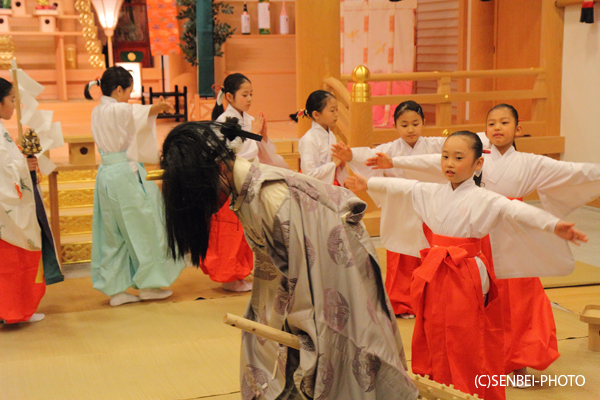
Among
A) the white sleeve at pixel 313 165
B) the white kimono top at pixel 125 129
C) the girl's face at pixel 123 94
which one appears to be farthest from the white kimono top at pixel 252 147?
the girl's face at pixel 123 94

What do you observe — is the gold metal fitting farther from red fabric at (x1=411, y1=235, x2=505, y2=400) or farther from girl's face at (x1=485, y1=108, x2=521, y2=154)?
red fabric at (x1=411, y1=235, x2=505, y2=400)

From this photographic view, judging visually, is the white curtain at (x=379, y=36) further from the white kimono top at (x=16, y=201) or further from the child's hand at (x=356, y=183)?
the child's hand at (x=356, y=183)

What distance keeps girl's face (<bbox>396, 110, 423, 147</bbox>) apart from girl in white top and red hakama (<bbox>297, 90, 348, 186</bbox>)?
642 millimetres

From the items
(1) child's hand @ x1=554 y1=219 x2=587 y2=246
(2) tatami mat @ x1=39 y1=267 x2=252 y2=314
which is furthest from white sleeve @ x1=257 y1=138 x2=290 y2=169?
(1) child's hand @ x1=554 y1=219 x2=587 y2=246

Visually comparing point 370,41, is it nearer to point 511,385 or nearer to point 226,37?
point 226,37

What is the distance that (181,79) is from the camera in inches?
372

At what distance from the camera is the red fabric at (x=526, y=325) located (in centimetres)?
282

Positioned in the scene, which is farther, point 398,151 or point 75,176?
point 75,176

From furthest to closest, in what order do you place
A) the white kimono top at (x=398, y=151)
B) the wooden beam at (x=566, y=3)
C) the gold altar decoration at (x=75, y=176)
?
the wooden beam at (x=566, y=3), the gold altar decoration at (x=75, y=176), the white kimono top at (x=398, y=151)

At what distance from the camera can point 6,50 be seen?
891cm

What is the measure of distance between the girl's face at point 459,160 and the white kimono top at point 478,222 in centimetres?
5

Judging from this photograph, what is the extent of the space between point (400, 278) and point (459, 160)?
1.36 meters

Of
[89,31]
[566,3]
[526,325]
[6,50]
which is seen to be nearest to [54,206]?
[526,325]

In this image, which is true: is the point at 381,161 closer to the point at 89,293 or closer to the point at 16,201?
the point at 16,201
